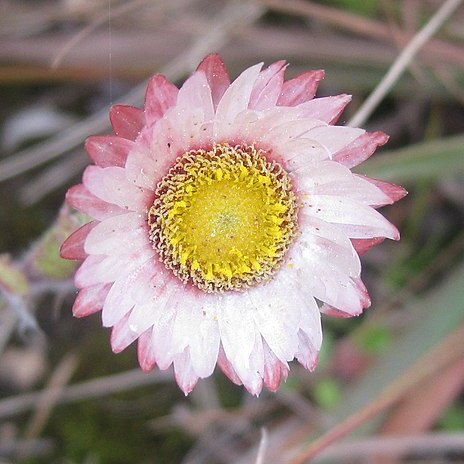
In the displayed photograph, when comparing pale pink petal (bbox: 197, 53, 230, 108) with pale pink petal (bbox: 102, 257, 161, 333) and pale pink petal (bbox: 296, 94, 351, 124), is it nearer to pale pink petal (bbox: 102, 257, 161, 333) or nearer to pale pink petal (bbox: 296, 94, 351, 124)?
pale pink petal (bbox: 296, 94, 351, 124)

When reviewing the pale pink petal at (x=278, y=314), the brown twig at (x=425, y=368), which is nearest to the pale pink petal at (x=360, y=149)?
the pale pink petal at (x=278, y=314)

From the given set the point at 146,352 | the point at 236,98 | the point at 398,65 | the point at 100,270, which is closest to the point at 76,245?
the point at 100,270

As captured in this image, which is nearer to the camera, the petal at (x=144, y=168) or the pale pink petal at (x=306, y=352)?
the petal at (x=144, y=168)

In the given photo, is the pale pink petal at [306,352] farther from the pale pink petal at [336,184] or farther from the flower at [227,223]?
the pale pink petal at [336,184]

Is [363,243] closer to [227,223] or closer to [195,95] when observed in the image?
[227,223]

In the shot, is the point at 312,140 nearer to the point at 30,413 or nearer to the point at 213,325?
the point at 213,325

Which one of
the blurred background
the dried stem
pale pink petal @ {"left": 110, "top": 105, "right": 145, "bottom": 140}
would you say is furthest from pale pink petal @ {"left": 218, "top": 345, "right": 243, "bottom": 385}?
the blurred background
